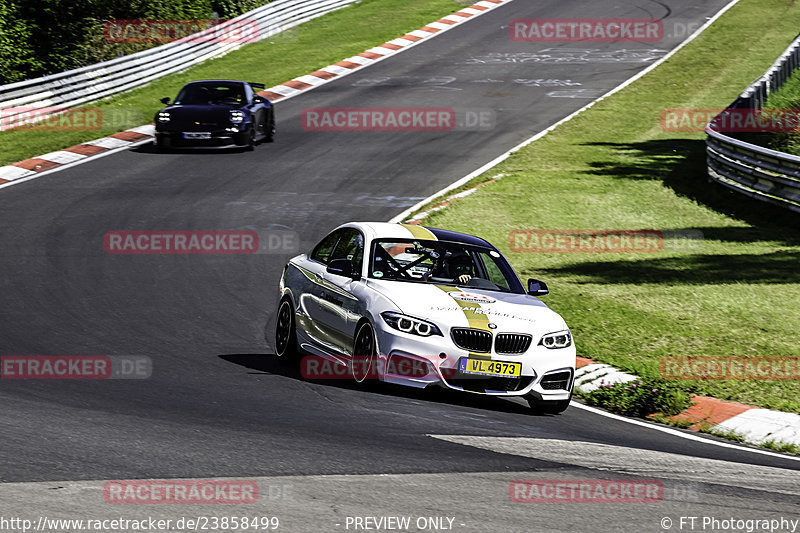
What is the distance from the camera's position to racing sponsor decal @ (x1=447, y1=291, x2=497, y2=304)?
10.1m

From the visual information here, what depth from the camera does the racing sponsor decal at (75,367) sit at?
1005cm

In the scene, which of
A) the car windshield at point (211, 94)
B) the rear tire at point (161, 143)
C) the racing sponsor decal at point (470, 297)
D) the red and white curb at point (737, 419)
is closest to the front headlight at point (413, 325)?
the racing sponsor decal at point (470, 297)

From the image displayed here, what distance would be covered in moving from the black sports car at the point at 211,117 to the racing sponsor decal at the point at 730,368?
1402 centimetres

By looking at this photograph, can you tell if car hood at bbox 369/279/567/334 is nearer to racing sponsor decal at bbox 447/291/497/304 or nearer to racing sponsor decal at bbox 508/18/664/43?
racing sponsor decal at bbox 447/291/497/304

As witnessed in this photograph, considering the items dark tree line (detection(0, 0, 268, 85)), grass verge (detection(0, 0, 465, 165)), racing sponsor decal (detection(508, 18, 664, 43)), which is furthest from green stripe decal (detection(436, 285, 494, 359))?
racing sponsor decal (detection(508, 18, 664, 43))

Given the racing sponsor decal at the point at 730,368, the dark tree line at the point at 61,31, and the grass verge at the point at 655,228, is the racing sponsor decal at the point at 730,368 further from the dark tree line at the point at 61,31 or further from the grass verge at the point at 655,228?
the dark tree line at the point at 61,31

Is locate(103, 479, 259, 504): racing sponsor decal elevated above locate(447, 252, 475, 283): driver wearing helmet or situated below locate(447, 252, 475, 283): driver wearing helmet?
below

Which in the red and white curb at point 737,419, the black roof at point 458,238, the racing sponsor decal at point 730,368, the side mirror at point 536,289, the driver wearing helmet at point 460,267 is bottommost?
the racing sponsor decal at point 730,368

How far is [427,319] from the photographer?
9672 millimetres

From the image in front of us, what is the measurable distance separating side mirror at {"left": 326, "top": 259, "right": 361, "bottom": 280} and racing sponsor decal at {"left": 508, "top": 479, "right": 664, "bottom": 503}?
3.77 m

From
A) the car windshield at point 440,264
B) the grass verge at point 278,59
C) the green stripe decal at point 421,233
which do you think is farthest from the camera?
the grass verge at point 278,59

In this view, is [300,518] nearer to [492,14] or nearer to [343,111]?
[343,111]

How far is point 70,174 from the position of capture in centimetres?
2200

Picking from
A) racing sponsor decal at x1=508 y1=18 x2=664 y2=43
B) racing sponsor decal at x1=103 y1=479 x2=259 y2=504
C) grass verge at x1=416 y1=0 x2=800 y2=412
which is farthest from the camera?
racing sponsor decal at x1=508 y1=18 x2=664 y2=43
